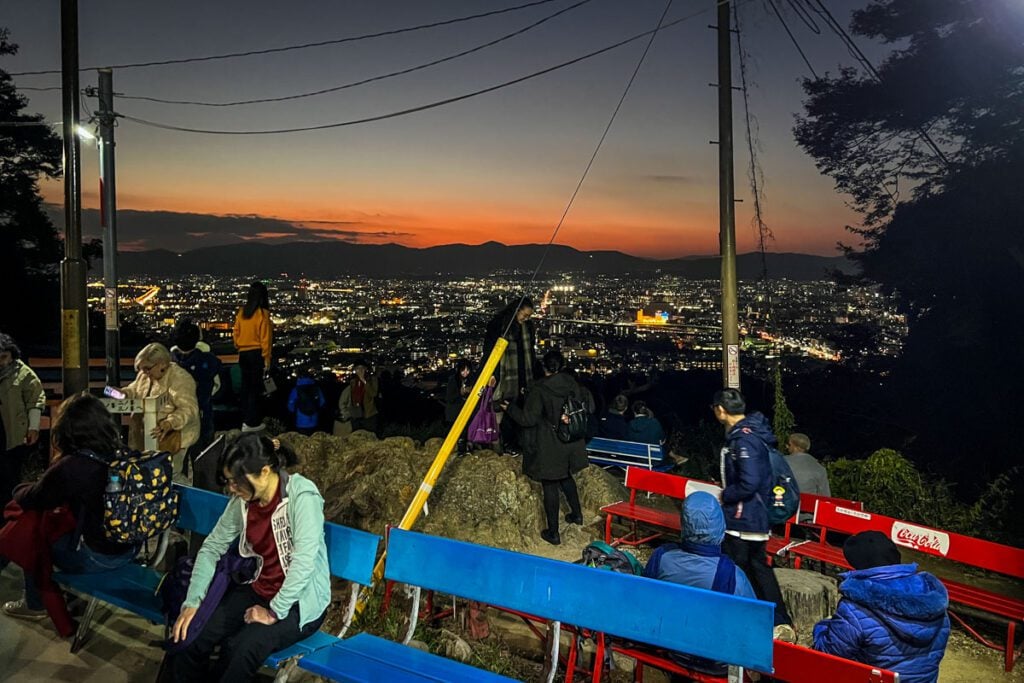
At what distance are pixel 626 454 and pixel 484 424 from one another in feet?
6.68

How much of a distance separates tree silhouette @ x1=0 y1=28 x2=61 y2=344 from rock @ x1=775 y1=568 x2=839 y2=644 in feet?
73.3

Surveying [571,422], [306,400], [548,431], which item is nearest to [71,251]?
[306,400]

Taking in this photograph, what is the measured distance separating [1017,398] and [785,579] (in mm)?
8422

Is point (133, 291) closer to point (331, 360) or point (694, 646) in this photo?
point (331, 360)

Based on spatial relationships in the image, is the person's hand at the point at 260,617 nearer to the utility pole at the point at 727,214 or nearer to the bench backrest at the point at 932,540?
the bench backrest at the point at 932,540

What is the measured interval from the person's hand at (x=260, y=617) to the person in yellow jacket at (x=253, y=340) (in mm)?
4575

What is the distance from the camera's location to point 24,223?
21.0 meters

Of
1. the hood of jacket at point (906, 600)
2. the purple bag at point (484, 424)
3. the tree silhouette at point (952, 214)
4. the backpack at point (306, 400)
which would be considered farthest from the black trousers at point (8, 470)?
the tree silhouette at point (952, 214)

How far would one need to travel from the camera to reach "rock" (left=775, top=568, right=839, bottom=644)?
5012 millimetres

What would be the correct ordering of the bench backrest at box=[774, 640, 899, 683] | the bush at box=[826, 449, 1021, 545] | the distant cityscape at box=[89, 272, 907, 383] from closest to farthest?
1. the bench backrest at box=[774, 640, 899, 683]
2. the bush at box=[826, 449, 1021, 545]
3. the distant cityscape at box=[89, 272, 907, 383]

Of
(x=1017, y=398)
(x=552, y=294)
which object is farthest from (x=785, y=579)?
(x=1017, y=398)

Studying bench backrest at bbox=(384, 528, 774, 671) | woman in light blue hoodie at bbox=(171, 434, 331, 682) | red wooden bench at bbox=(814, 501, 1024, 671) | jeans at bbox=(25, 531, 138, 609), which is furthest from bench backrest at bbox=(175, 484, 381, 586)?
red wooden bench at bbox=(814, 501, 1024, 671)

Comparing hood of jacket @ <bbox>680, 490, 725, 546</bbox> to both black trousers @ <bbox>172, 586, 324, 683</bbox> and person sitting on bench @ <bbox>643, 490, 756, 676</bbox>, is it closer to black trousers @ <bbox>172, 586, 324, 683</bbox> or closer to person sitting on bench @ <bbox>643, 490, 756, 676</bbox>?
person sitting on bench @ <bbox>643, 490, 756, 676</bbox>

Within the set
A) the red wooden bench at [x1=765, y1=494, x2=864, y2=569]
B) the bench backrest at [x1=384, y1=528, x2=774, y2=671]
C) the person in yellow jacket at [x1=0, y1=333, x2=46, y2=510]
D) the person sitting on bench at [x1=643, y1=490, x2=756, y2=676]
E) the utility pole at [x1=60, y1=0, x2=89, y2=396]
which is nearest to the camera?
the bench backrest at [x1=384, y1=528, x2=774, y2=671]
